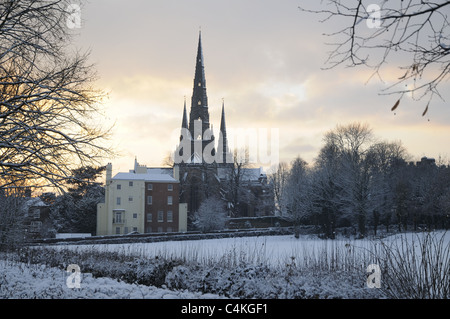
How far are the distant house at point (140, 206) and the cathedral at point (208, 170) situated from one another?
413 cm

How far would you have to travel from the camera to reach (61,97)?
31.4 feet

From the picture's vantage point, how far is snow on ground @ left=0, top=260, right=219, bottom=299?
28.2ft

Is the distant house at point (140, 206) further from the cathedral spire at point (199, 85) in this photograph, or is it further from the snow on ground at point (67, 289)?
the snow on ground at point (67, 289)

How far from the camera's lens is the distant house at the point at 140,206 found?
48594 mm

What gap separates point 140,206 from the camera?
5103 centimetres

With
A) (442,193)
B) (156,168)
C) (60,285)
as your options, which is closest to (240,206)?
(156,168)

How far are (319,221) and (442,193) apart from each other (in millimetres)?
13476

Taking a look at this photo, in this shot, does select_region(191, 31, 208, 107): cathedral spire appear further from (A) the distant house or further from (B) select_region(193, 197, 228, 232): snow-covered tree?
(B) select_region(193, 197, 228, 232): snow-covered tree

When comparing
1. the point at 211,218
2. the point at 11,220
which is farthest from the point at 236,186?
the point at 11,220

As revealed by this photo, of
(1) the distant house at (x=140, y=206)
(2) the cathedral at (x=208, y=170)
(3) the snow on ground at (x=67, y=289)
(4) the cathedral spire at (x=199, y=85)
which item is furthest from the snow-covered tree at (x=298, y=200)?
(4) the cathedral spire at (x=199, y=85)

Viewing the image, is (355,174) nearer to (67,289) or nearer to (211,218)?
(211,218)

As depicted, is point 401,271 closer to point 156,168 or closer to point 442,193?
point 442,193

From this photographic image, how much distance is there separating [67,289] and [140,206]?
139 ft
